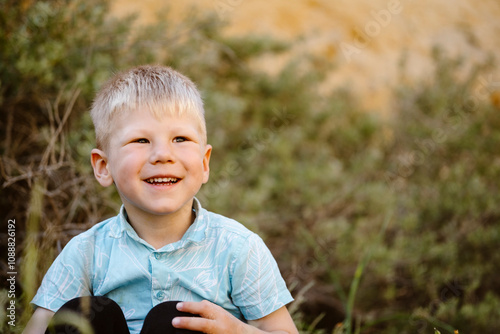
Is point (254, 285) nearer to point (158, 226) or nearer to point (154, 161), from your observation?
point (158, 226)

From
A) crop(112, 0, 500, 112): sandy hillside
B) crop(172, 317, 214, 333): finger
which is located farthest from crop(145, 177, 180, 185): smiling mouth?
crop(112, 0, 500, 112): sandy hillside

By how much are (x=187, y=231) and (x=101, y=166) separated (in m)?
0.39

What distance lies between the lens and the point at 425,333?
326 centimetres

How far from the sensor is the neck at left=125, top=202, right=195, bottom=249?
1.63 m

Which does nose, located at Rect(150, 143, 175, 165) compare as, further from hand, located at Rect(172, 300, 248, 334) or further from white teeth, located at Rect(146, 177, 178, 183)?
hand, located at Rect(172, 300, 248, 334)

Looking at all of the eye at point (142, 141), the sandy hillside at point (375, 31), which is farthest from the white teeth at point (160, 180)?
the sandy hillside at point (375, 31)

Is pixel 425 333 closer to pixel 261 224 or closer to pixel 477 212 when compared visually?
pixel 477 212

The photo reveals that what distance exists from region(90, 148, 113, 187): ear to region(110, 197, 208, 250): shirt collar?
0.12 metres

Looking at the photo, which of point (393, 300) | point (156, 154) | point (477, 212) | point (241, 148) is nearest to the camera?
point (156, 154)

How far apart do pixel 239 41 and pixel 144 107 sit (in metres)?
3.34

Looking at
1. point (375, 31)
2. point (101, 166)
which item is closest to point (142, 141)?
point (101, 166)

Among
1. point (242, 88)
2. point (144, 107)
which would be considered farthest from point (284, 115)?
point (144, 107)

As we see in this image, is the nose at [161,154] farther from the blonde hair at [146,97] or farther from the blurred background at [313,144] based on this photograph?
the blurred background at [313,144]

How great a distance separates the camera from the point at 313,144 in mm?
4605
